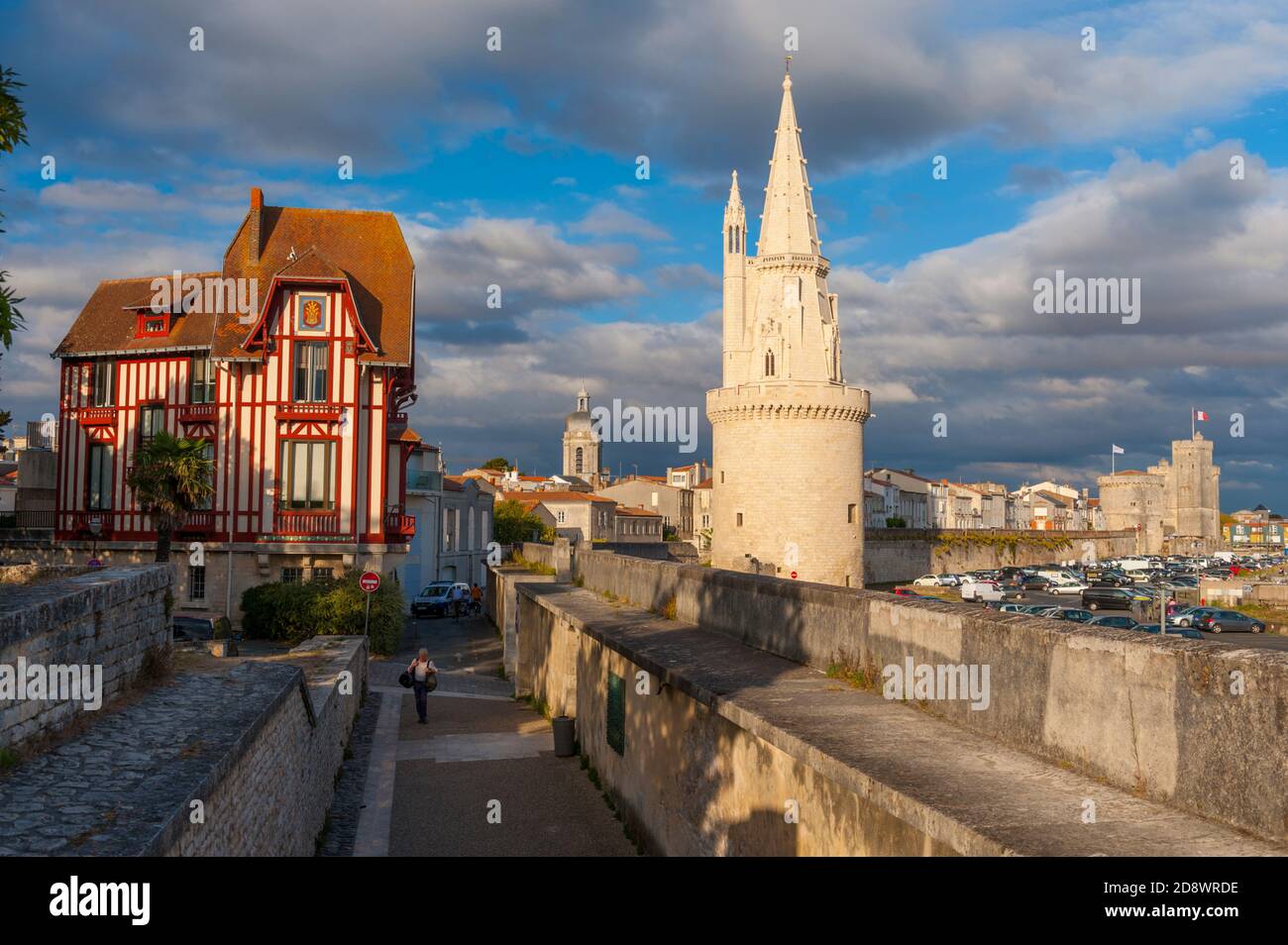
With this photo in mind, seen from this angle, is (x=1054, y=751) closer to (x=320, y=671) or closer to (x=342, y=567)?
(x=320, y=671)

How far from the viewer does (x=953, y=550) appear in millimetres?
90875

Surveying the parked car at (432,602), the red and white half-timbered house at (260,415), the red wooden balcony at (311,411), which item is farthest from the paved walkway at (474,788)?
the parked car at (432,602)

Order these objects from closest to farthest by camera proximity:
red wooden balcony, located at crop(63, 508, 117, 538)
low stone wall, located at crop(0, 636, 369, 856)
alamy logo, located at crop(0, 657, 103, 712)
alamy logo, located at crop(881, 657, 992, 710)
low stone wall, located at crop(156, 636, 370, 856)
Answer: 1. low stone wall, located at crop(0, 636, 369, 856)
2. low stone wall, located at crop(156, 636, 370, 856)
3. alamy logo, located at crop(881, 657, 992, 710)
4. alamy logo, located at crop(0, 657, 103, 712)
5. red wooden balcony, located at crop(63, 508, 117, 538)

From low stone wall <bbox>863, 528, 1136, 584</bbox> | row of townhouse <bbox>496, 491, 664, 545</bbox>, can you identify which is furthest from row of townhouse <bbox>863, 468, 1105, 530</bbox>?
row of townhouse <bbox>496, 491, 664, 545</bbox>

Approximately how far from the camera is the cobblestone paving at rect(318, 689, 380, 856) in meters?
12.8

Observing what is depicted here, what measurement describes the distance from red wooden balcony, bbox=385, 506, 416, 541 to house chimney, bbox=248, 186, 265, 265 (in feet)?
32.9

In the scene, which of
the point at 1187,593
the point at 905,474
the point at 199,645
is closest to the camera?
the point at 199,645

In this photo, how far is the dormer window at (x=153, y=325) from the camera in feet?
109

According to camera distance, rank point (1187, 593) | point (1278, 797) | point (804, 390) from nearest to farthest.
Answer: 1. point (1278, 797)
2. point (804, 390)
3. point (1187, 593)

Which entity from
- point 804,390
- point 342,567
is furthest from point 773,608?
point 804,390

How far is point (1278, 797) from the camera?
4.43 m

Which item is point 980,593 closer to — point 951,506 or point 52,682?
point 52,682

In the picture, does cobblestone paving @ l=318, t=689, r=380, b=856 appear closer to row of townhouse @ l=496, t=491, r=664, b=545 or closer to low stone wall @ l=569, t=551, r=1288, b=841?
low stone wall @ l=569, t=551, r=1288, b=841
